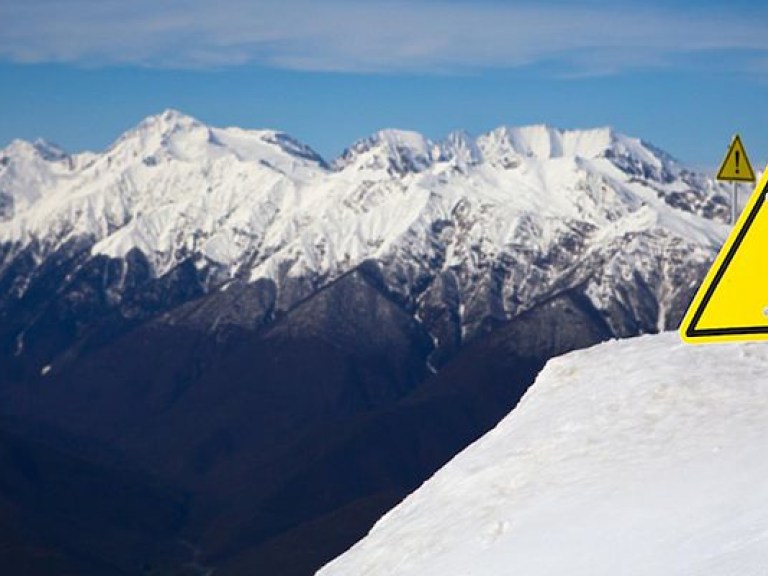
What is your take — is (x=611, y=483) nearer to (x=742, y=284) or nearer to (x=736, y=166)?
(x=736, y=166)

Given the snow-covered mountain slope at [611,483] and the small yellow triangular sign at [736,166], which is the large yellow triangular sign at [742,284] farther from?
the small yellow triangular sign at [736,166]

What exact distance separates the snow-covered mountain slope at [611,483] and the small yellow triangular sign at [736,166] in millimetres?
5558

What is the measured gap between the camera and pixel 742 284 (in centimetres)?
1700

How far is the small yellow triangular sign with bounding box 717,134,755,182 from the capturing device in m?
30.6

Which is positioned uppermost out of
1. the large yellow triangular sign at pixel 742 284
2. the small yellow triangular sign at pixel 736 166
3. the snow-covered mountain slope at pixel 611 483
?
the small yellow triangular sign at pixel 736 166

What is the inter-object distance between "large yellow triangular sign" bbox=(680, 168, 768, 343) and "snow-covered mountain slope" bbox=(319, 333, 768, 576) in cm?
716

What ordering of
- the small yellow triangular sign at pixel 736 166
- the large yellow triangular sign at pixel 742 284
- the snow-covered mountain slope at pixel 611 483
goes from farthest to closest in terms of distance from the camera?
the small yellow triangular sign at pixel 736 166, the snow-covered mountain slope at pixel 611 483, the large yellow triangular sign at pixel 742 284

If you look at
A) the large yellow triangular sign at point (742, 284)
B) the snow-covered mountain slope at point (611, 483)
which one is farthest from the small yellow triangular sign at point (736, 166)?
the large yellow triangular sign at point (742, 284)

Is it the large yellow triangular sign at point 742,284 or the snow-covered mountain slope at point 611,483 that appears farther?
the snow-covered mountain slope at point 611,483

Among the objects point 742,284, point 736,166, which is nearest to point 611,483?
point 736,166

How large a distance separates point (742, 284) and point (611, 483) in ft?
47.0

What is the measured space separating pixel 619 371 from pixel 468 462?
4772 mm

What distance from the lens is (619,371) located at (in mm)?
39562

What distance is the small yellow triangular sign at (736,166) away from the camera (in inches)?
1203
